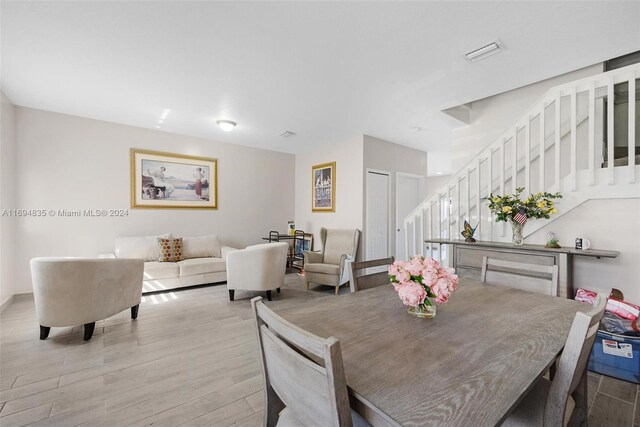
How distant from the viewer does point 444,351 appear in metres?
0.93

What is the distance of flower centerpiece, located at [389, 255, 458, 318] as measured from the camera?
1192 millimetres

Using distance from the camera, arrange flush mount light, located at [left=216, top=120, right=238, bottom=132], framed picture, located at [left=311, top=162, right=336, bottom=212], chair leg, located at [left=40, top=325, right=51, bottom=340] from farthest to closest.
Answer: framed picture, located at [left=311, top=162, right=336, bottom=212] < flush mount light, located at [left=216, top=120, right=238, bottom=132] < chair leg, located at [left=40, top=325, right=51, bottom=340]

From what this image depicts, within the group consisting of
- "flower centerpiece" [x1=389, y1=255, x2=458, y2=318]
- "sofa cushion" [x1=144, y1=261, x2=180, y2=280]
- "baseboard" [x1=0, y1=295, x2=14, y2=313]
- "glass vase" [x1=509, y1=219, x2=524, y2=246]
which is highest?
"glass vase" [x1=509, y1=219, x2=524, y2=246]

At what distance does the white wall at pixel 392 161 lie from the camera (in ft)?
15.7

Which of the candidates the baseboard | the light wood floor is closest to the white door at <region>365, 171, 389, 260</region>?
Answer: the light wood floor

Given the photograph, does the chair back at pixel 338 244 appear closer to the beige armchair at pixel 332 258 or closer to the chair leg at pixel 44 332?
the beige armchair at pixel 332 258

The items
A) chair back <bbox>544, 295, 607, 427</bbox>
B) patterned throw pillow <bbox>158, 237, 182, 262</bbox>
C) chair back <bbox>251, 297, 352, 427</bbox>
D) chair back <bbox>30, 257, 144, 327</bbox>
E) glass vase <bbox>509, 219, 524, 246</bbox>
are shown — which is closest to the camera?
chair back <bbox>251, 297, 352, 427</bbox>

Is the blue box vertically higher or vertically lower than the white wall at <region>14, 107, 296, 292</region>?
lower

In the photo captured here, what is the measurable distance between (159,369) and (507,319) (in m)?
2.37

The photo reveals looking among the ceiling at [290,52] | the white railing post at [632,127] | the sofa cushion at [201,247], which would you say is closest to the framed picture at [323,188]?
the ceiling at [290,52]

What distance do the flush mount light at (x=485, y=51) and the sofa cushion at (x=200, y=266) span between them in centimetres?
424

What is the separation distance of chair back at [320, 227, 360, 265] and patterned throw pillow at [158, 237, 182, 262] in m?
2.41

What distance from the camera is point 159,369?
6.81 feet

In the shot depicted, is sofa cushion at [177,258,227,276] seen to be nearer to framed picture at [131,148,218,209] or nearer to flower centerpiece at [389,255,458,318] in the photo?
framed picture at [131,148,218,209]
